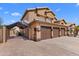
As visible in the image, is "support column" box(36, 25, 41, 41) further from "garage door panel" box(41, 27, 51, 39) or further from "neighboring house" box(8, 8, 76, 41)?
"garage door panel" box(41, 27, 51, 39)

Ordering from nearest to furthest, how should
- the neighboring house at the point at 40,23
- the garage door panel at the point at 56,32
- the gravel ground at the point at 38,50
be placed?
the gravel ground at the point at 38,50 < the neighboring house at the point at 40,23 < the garage door panel at the point at 56,32

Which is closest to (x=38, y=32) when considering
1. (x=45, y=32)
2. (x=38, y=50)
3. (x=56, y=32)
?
(x=45, y=32)

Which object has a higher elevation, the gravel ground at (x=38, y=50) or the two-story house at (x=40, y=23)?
the two-story house at (x=40, y=23)

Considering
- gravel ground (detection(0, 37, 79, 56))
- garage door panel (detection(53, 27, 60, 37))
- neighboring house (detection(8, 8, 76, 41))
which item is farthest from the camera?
garage door panel (detection(53, 27, 60, 37))

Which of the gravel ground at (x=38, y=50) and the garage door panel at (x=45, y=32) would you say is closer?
the gravel ground at (x=38, y=50)

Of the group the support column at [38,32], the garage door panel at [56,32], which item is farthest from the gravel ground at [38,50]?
the garage door panel at [56,32]

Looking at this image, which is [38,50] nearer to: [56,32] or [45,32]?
[45,32]

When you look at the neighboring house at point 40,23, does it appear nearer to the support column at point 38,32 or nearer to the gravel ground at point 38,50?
the support column at point 38,32

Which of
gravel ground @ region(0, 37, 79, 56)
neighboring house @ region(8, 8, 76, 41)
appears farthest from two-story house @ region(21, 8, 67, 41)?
gravel ground @ region(0, 37, 79, 56)

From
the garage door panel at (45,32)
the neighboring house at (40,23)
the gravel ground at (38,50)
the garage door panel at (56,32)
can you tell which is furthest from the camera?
the garage door panel at (56,32)

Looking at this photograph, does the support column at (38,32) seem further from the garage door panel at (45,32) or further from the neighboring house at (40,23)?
the garage door panel at (45,32)

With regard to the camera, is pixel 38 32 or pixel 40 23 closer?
pixel 38 32

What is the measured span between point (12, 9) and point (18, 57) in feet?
14.9

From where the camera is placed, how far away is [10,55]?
370 inches
